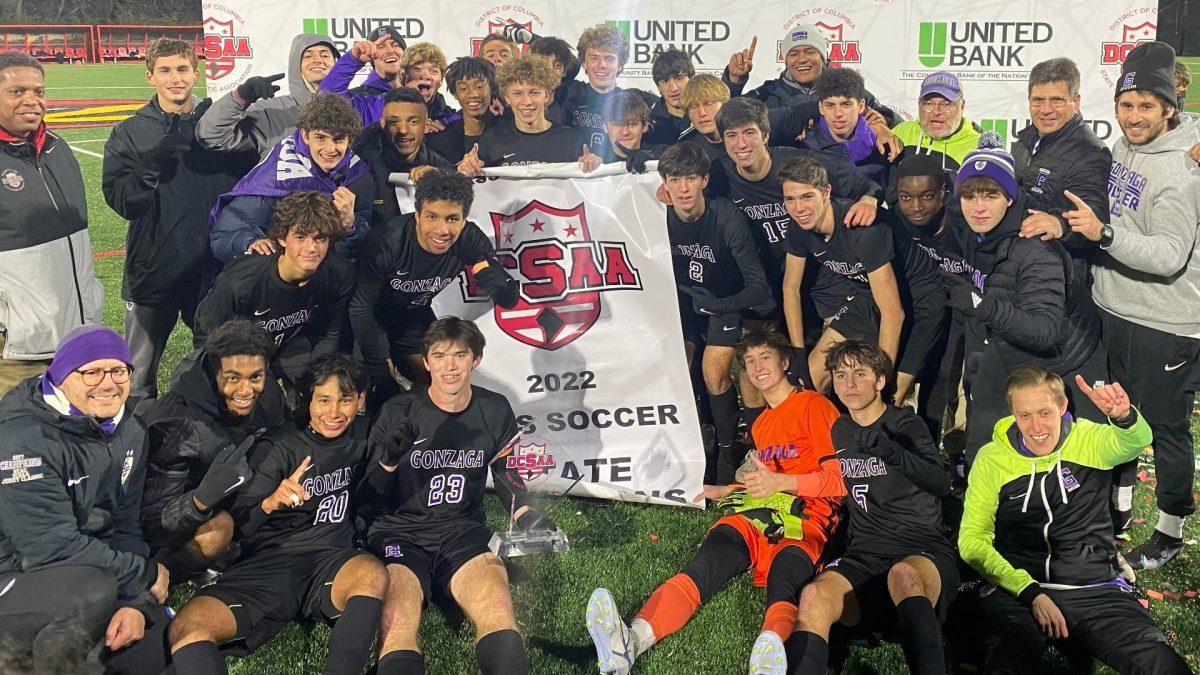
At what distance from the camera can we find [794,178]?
593 cm

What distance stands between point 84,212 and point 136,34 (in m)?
38.2

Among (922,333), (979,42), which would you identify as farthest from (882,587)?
(979,42)

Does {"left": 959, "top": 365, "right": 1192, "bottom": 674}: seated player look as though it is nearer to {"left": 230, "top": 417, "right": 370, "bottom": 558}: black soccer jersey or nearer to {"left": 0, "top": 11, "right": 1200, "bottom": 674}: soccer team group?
{"left": 0, "top": 11, "right": 1200, "bottom": 674}: soccer team group

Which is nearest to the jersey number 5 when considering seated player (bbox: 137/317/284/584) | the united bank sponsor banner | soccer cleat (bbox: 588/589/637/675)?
seated player (bbox: 137/317/284/584)

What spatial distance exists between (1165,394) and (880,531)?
177 centimetres

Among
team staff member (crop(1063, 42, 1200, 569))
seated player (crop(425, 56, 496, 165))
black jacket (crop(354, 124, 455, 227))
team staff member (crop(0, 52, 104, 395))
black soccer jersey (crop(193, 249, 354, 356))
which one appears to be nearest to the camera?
team staff member (crop(1063, 42, 1200, 569))

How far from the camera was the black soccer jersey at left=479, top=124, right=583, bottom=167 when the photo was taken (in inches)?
273

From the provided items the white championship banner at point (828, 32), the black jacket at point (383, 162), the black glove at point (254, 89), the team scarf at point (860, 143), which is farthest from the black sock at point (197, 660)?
the white championship banner at point (828, 32)

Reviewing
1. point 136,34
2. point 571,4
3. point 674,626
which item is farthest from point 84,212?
point 136,34

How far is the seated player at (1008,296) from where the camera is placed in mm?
5059

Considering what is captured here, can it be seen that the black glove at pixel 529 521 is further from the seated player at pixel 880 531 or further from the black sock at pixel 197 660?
the black sock at pixel 197 660

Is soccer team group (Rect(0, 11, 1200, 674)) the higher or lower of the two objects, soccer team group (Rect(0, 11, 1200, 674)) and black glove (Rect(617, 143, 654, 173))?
the lower

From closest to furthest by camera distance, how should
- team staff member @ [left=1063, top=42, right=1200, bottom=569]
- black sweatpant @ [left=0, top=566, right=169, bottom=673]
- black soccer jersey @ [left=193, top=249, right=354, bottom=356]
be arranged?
black sweatpant @ [left=0, top=566, right=169, bottom=673], team staff member @ [left=1063, top=42, right=1200, bottom=569], black soccer jersey @ [left=193, top=249, right=354, bottom=356]

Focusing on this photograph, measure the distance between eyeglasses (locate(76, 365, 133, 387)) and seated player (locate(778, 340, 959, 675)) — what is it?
2.93 m
